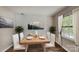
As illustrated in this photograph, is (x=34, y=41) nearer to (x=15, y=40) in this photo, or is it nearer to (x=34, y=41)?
(x=34, y=41)

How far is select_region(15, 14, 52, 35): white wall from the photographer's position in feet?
5.65

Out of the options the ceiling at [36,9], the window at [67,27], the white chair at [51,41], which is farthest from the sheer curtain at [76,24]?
the white chair at [51,41]

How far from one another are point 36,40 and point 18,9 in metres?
0.73

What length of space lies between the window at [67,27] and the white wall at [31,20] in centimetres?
30

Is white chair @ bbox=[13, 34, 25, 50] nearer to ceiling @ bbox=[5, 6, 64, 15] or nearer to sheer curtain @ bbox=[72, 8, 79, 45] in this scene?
ceiling @ bbox=[5, 6, 64, 15]

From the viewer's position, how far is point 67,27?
70.1 inches

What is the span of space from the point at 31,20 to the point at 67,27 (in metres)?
0.74

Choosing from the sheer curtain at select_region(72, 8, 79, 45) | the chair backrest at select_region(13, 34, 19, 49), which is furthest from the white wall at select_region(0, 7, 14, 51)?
the sheer curtain at select_region(72, 8, 79, 45)

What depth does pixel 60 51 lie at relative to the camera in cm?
160

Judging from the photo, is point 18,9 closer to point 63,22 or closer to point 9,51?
point 9,51

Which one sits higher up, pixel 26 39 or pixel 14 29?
pixel 14 29

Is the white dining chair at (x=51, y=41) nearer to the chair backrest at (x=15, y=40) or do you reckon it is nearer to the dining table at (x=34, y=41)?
the dining table at (x=34, y=41)

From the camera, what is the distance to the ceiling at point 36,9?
5.15ft
